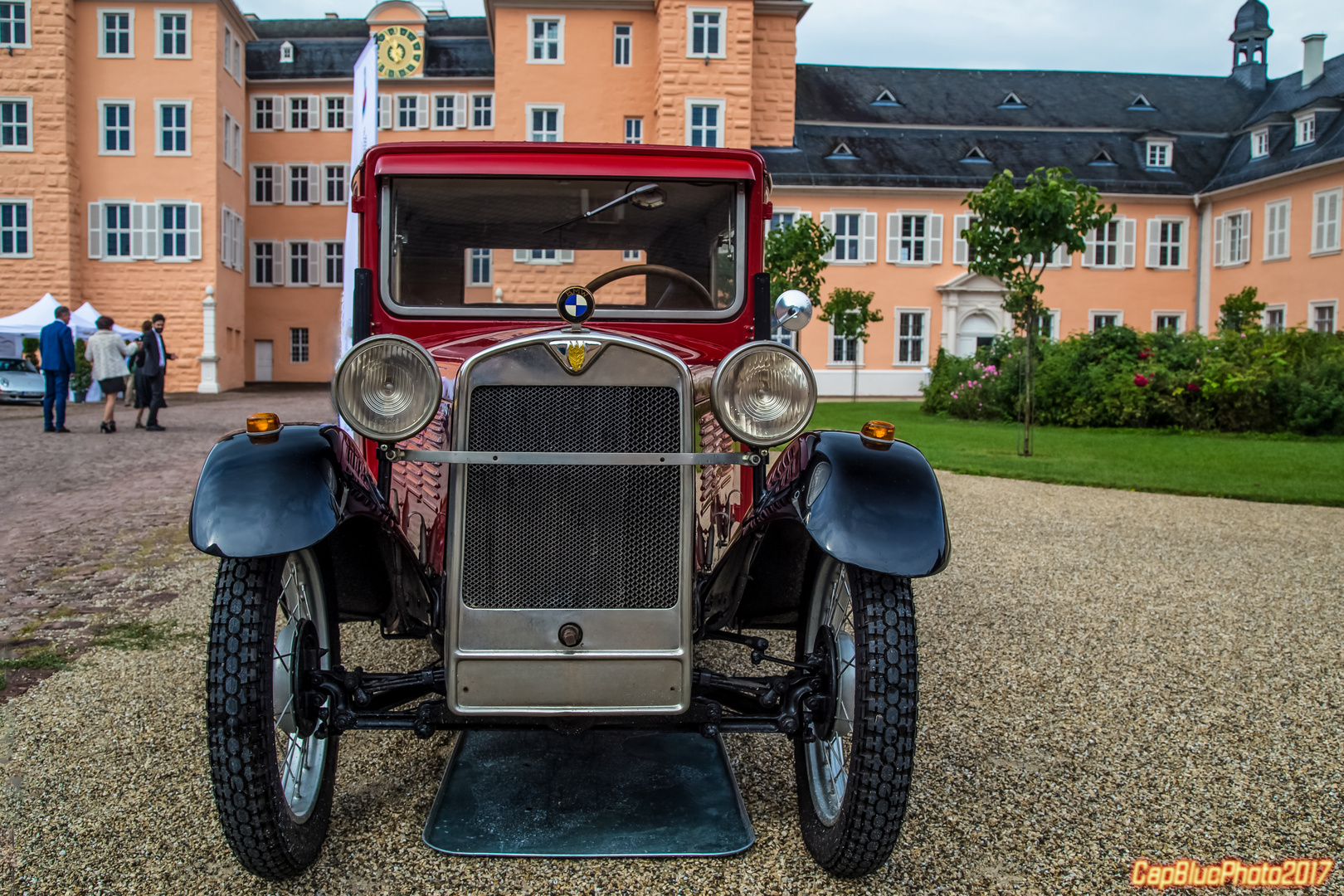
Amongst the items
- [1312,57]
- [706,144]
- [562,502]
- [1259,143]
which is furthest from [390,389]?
[1312,57]

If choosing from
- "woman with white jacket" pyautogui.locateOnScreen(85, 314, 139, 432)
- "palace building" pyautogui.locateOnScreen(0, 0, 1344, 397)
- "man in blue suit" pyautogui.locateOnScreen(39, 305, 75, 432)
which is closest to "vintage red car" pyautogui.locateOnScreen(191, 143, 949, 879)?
"man in blue suit" pyautogui.locateOnScreen(39, 305, 75, 432)

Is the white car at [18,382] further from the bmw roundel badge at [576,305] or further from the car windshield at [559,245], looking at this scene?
the bmw roundel badge at [576,305]

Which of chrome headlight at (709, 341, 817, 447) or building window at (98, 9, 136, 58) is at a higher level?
building window at (98, 9, 136, 58)

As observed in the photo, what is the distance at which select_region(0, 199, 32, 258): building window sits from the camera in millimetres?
29203

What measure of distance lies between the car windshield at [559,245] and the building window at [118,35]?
32.0 metres

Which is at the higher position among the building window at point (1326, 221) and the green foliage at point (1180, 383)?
the building window at point (1326, 221)

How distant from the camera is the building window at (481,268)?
11.8 feet

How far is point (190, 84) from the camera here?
30266mm

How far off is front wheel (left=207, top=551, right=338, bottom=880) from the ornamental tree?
418 inches

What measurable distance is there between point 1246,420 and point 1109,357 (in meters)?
2.46

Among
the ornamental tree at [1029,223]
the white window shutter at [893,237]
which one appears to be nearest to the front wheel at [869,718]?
the ornamental tree at [1029,223]

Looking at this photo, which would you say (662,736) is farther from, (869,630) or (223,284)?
(223,284)

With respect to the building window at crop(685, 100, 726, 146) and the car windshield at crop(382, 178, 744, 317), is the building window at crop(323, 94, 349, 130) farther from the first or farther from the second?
the car windshield at crop(382, 178, 744, 317)

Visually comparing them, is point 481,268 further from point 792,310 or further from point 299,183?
point 299,183
